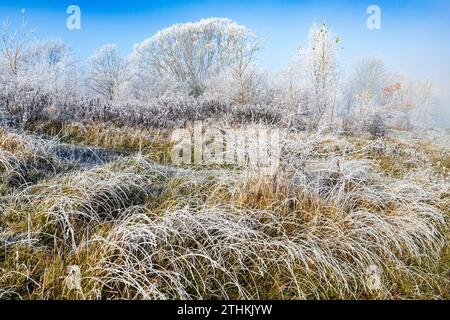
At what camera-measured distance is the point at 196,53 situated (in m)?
10.9

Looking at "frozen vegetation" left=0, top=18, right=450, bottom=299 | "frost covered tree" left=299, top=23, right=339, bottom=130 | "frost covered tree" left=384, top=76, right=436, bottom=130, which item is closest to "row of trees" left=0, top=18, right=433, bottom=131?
"frost covered tree" left=299, top=23, right=339, bottom=130

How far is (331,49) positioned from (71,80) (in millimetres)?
9904

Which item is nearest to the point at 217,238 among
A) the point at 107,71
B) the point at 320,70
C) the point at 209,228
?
the point at 209,228

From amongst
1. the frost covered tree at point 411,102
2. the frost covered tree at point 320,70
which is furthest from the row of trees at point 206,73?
the frost covered tree at point 411,102

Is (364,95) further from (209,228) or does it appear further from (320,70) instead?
(209,228)

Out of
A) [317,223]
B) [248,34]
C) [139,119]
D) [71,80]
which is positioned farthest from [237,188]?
[71,80]

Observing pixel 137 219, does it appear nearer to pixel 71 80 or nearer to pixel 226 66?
pixel 226 66

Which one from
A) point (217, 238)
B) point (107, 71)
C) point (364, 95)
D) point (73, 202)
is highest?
point (107, 71)

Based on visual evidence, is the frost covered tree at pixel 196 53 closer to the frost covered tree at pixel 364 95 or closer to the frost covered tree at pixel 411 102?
the frost covered tree at pixel 364 95

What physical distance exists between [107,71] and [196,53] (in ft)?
14.0

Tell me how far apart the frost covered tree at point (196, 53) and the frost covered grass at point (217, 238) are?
19.5 feet

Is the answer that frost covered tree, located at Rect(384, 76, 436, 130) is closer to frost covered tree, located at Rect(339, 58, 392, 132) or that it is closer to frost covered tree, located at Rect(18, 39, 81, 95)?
frost covered tree, located at Rect(339, 58, 392, 132)

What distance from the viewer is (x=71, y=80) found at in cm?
1404

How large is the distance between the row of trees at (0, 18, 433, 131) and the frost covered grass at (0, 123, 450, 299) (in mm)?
3705
